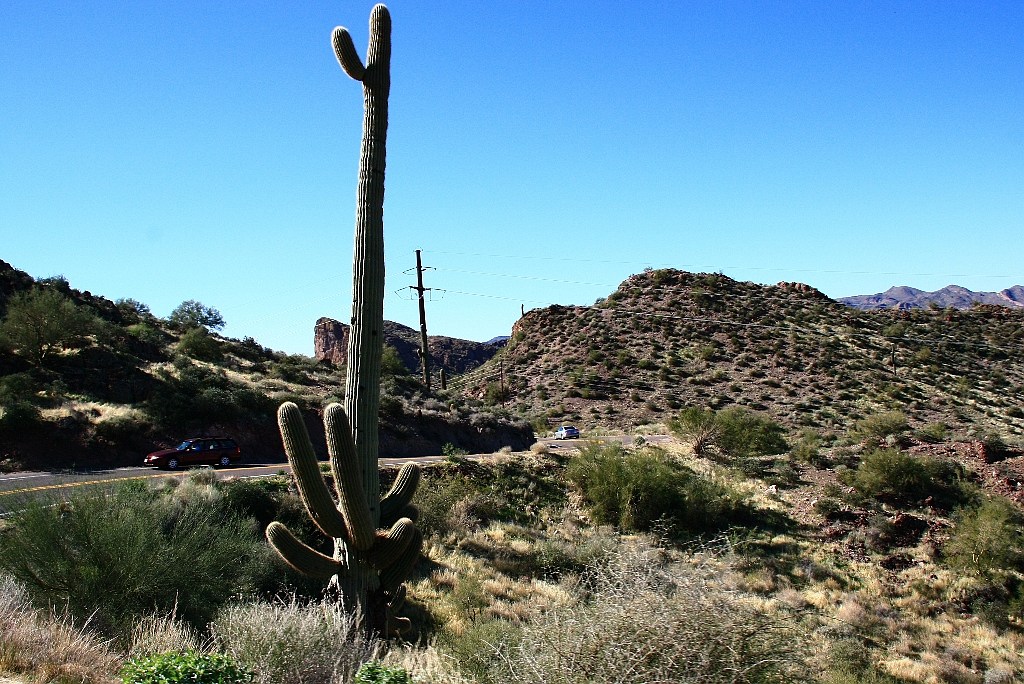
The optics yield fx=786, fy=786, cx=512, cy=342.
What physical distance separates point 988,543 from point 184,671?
70.9 ft

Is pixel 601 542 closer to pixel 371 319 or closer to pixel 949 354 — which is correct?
pixel 371 319

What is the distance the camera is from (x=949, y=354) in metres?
61.8

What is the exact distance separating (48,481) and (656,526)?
17739 mm

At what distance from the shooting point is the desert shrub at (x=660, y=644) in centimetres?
700

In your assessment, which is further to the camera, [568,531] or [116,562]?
[568,531]

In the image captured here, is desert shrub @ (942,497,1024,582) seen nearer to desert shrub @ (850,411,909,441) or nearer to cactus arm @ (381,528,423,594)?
desert shrub @ (850,411,909,441)

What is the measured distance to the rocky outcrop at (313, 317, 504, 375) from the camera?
101875mm

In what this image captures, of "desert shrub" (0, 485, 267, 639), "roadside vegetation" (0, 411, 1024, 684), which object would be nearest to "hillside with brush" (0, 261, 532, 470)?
"roadside vegetation" (0, 411, 1024, 684)

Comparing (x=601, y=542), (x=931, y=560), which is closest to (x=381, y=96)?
(x=601, y=542)

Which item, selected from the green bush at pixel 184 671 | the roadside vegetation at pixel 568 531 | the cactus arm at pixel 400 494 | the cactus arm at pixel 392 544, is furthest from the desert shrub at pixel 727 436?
the green bush at pixel 184 671

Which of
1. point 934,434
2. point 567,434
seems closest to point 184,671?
point 934,434

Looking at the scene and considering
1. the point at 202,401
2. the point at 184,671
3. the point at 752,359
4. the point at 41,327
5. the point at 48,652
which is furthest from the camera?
the point at 752,359

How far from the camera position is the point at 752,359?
201 feet

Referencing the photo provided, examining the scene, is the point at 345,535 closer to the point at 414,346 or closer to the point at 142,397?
the point at 142,397
